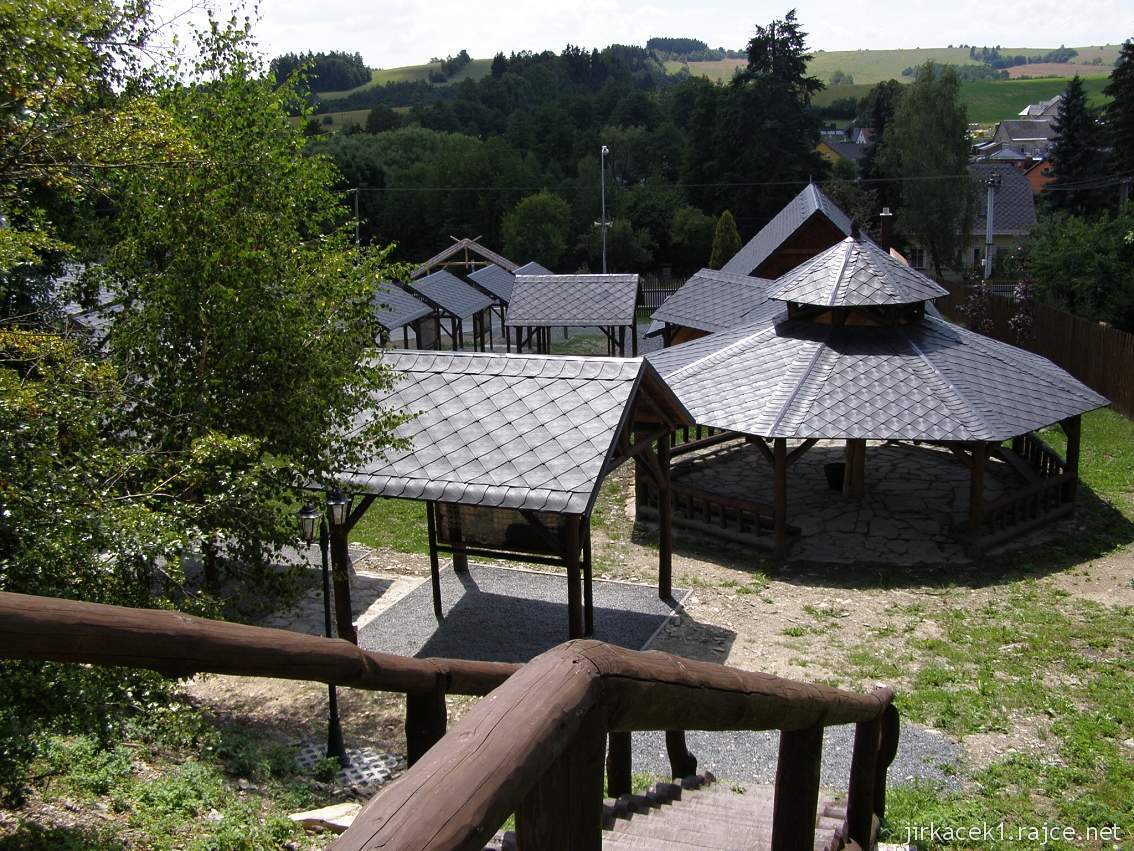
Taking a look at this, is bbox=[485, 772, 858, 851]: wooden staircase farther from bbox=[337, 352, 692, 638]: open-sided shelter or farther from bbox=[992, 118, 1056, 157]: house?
bbox=[992, 118, 1056, 157]: house

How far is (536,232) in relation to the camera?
5281cm

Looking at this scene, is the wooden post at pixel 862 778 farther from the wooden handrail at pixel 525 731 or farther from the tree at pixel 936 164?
the tree at pixel 936 164

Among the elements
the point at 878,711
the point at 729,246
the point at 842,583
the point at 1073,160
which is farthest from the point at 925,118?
the point at 878,711

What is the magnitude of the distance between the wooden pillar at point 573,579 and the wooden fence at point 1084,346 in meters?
16.8

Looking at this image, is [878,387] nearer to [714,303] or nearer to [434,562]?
[434,562]

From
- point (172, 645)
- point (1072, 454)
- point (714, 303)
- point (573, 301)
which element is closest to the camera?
point (172, 645)

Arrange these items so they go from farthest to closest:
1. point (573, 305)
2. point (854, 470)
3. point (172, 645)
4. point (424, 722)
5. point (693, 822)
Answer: point (573, 305)
point (854, 470)
point (693, 822)
point (424, 722)
point (172, 645)

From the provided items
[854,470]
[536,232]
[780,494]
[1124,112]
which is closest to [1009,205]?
[1124,112]

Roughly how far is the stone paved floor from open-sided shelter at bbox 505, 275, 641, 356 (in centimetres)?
862

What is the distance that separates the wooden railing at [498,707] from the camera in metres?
1.49

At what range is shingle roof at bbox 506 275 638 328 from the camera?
2803 cm

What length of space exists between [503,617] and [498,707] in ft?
36.8

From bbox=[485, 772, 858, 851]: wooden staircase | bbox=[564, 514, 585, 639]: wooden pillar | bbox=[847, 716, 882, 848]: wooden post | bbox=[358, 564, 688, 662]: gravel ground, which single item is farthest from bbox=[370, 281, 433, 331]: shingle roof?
bbox=[847, 716, 882, 848]: wooden post

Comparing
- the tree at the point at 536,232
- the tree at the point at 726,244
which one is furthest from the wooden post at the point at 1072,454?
the tree at the point at 536,232
